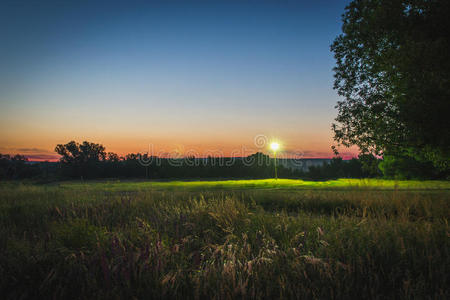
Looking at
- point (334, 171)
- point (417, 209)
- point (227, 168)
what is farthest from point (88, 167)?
point (417, 209)

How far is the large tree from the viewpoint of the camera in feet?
32.0

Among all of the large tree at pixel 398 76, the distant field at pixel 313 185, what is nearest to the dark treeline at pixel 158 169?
the distant field at pixel 313 185

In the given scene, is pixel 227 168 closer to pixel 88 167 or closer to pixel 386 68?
pixel 88 167

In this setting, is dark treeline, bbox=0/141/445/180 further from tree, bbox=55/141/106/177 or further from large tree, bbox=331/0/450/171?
large tree, bbox=331/0/450/171

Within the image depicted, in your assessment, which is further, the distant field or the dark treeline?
the dark treeline

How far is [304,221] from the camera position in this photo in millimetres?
7137

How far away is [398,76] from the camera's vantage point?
12742 mm

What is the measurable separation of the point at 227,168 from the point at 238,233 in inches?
2448

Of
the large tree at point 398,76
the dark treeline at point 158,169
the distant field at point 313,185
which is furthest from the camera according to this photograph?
the dark treeline at point 158,169

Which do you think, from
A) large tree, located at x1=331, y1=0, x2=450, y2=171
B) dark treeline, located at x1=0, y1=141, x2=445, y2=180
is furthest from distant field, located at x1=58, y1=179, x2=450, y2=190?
dark treeline, located at x1=0, y1=141, x2=445, y2=180

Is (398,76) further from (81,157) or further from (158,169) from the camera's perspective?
(81,157)

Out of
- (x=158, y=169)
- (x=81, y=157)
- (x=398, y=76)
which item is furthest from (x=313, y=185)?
(x=81, y=157)

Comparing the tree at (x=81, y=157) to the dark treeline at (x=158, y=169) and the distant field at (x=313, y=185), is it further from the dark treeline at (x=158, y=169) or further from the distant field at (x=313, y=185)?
the distant field at (x=313, y=185)

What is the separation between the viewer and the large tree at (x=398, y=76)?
32.0ft
